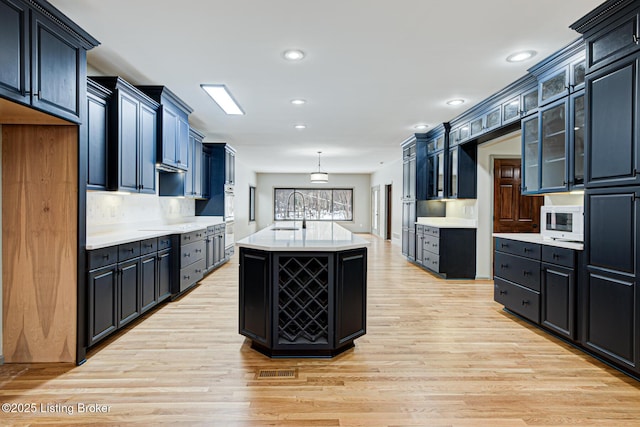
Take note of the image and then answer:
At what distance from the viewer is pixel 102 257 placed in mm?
2836

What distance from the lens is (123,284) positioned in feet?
10.4

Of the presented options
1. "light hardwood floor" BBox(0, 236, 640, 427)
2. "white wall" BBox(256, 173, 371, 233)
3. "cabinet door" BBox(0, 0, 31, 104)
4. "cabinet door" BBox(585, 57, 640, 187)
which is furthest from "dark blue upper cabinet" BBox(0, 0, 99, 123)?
"white wall" BBox(256, 173, 371, 233)

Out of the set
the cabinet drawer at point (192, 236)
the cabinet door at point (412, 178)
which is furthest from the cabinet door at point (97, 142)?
the cabinet door at point (412, 178)

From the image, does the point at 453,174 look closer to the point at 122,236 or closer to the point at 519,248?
the point at 519,248

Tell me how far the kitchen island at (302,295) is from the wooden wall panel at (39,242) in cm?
132

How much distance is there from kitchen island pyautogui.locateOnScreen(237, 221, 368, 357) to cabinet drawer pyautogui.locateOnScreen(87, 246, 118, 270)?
116cm

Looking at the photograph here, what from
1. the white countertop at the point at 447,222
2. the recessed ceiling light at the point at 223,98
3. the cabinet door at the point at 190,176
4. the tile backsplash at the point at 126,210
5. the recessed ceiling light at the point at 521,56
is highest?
the recessed ceiling light at the point at 521,56

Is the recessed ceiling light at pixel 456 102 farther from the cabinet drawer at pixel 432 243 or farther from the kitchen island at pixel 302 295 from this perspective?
the kitchen island at pixel 302 295

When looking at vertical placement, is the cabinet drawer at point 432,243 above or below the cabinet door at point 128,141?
below

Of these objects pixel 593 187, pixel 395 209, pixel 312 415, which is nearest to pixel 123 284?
pixel 312 415

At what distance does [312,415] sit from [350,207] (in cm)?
1229

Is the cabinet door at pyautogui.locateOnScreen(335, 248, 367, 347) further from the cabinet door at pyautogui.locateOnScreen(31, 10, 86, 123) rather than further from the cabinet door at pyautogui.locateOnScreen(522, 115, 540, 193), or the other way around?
the cabinet door at pyautogui.locateOnScreen(31, 10, 86, 123)

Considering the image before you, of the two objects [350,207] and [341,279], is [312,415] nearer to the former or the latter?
[341,279]

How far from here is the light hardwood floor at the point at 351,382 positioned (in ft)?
6.54
